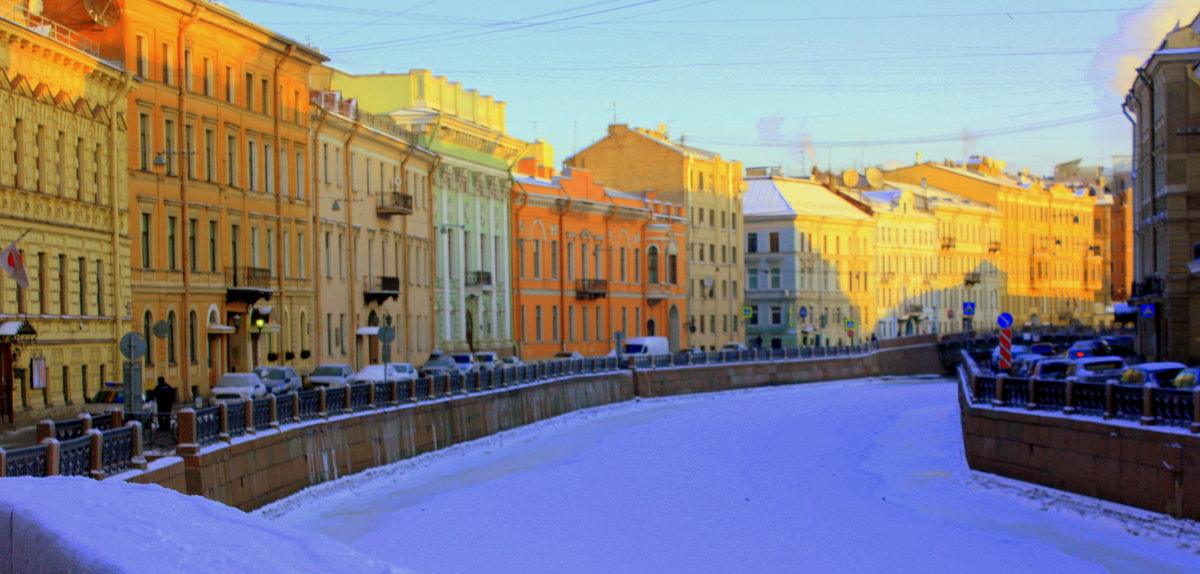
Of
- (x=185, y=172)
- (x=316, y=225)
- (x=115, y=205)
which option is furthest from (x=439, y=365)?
(x=115, y=205)

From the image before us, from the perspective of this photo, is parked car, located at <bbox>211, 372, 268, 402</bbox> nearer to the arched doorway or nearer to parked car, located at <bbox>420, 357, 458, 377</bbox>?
parked car, located at <bbox>420, 357, 458, 377</bbox>

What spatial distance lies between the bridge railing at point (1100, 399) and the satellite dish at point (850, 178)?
278 feet

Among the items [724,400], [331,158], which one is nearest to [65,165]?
[331,158]

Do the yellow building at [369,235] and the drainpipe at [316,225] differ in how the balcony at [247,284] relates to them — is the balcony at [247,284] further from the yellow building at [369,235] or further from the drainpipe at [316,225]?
the yellow building at [369,235]

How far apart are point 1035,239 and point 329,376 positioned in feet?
313

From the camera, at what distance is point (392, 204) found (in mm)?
56531

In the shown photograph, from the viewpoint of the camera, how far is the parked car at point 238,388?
37.6 m

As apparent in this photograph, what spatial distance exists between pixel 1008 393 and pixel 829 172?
86.8 m

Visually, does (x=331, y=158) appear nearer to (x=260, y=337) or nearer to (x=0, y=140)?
(x=260, y=337)

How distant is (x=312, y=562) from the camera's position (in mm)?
10664

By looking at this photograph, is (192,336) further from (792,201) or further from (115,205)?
(792,201)

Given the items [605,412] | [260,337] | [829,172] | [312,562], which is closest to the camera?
[312,562]

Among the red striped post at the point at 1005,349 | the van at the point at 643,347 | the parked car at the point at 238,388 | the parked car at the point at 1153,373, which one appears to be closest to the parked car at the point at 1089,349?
the van at the point at 643,347

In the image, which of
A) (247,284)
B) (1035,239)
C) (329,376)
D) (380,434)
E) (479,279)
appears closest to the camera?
(380,434)
